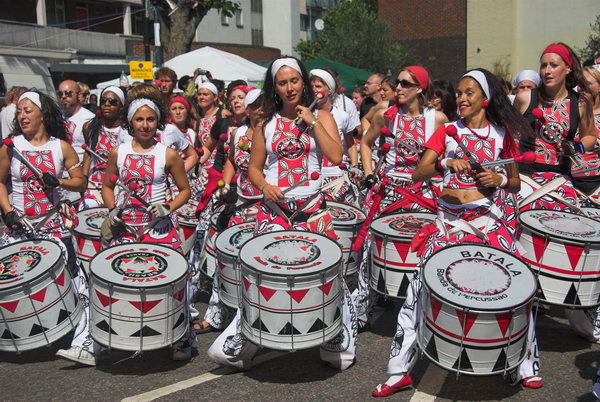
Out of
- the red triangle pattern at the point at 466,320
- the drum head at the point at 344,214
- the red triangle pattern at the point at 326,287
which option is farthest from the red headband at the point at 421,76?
the red triangle pattern at the point at 466,320

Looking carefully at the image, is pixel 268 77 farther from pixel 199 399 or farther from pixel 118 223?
pixel 199 399

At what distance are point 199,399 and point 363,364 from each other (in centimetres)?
118

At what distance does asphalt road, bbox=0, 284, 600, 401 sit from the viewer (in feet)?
14.1

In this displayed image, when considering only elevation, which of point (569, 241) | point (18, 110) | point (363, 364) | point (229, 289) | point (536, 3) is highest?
point (536, 3)

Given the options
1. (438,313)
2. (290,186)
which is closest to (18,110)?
(290,186)

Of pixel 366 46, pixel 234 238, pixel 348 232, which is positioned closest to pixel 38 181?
pixel 234 238

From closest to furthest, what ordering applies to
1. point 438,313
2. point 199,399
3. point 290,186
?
1. point 438,313
2. point 199,399
3. point 290,186

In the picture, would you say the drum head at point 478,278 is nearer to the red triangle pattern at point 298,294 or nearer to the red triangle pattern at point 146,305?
the red triangle pattern at point 298,294

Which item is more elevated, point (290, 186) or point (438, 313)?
point (290, 186)

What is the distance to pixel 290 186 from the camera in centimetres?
458

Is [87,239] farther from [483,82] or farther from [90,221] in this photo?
[483,82]

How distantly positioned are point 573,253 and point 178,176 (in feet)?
9.02

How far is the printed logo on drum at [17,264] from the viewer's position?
15.0 ft

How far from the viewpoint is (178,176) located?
5.05 m
